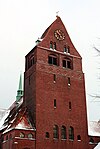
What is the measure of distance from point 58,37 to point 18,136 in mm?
20785

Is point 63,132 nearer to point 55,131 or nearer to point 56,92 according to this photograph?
point 55,131

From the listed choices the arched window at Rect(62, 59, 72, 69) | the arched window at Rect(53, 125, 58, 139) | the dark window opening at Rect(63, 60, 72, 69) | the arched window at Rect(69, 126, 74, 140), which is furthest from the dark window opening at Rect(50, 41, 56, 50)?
the arched window at Rect(69, 126, 74, 140)

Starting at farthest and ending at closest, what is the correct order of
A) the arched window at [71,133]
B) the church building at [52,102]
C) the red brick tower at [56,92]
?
the arched window at [71,133] → the red brick tower at [56,92] → the church building at [52,102]

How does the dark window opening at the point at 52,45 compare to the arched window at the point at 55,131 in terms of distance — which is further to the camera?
the dark window opening at the point at 52,45

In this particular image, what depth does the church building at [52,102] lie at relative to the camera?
46469 mm

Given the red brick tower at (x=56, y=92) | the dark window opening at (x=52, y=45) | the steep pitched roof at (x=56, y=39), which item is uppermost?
the steep pitched roof at (x=56, y=39)

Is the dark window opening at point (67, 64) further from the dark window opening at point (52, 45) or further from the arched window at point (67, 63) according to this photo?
the dark window opening at point (52, 45)

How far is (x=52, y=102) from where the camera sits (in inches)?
1957

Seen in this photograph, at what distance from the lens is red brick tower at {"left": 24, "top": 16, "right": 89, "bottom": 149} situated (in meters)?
47.8

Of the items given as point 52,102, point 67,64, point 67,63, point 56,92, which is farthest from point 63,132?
point 67,63

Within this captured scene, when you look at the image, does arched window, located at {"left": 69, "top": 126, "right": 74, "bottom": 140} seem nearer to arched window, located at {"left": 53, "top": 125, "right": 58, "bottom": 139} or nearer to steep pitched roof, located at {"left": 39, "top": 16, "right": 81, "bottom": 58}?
arched window, located at {"left": 53, "top": 125, "right": 58, "bottom": 139}

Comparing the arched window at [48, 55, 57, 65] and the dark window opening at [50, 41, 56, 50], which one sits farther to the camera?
the dark window opening at [50, 41, 56, 50]

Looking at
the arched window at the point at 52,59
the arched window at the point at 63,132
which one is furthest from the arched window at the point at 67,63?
the arched window at the point at 63,132

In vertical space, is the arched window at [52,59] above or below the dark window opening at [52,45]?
below
